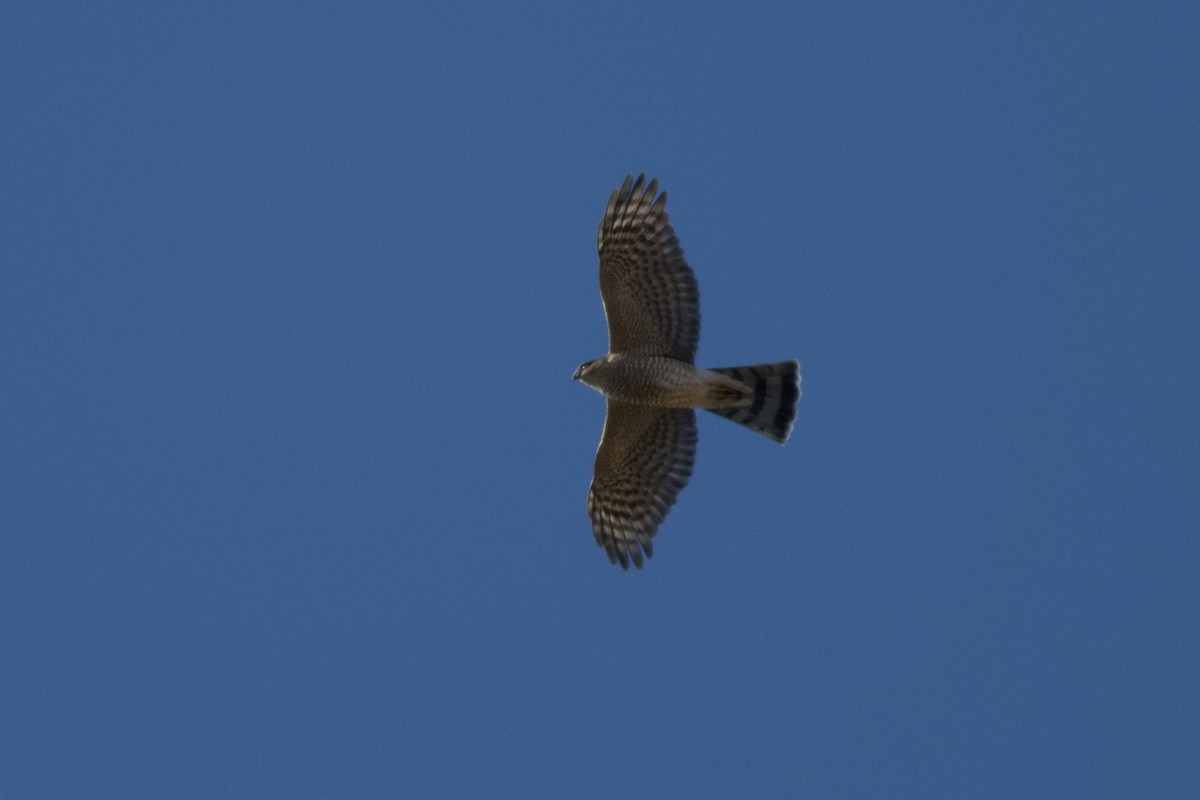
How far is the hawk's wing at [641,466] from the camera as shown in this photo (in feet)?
66.6

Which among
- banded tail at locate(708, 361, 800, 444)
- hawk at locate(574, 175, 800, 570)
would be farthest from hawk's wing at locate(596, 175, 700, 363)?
banded tail at locate(708, 361, 800, 444)

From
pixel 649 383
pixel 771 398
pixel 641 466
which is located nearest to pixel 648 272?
pixel 649 383

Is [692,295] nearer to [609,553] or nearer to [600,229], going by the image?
[600,229]

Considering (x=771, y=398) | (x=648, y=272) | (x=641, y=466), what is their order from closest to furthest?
1. (x=648, y=272)
2. (x=771, y=398)
3. (x=641, y=466)

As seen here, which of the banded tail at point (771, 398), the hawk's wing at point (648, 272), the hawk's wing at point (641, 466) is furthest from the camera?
the hawk's wing at point (641, 466)

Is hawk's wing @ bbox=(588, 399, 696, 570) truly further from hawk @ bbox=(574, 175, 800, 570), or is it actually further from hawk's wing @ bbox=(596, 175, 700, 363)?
hawk's wing @ bbox=(596, 175, 700, 363)

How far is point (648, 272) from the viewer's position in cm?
1955

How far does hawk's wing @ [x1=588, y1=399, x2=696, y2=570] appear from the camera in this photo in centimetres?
2030

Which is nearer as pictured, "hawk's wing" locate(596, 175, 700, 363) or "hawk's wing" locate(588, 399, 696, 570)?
"hawk's wing" locate(596, 175, 700, 363)

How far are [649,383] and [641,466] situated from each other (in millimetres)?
1057

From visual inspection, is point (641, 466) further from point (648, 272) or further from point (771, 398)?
point (648, 272)

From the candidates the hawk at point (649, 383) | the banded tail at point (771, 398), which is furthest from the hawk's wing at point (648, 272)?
the banded tail at point (771, 398)

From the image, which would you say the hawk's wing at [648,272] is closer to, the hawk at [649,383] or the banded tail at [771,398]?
the hawk at [649,383]

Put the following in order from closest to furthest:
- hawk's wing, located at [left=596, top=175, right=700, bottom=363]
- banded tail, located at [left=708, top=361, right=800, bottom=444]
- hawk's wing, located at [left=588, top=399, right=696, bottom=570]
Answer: hawk's wing, located at [left=596, top=175, right=700, bottom=363] → banded tail, located at [left=708, top=361, right=800, bottom=444] → hawk's wing, located at [left=588, top=399, right=696, bottom=570]
